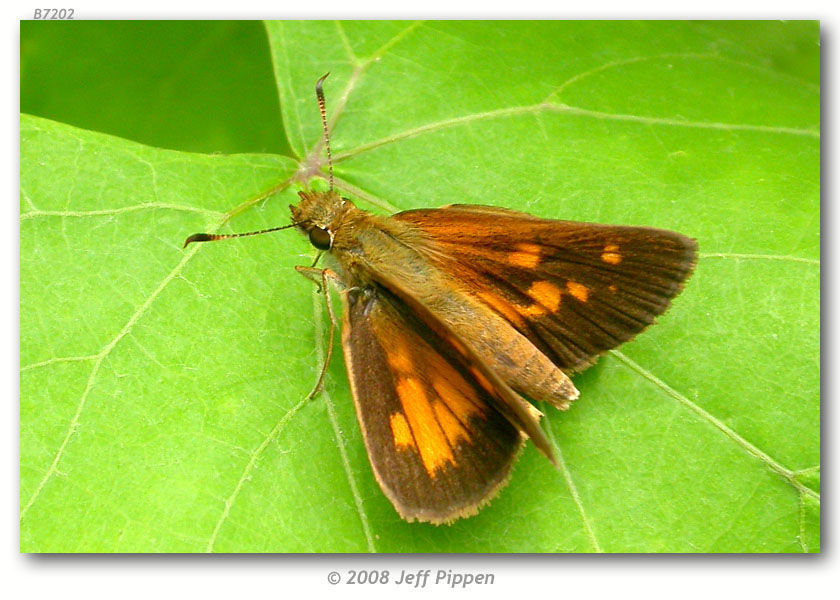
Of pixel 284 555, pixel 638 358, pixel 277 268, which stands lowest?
pixel 284 555

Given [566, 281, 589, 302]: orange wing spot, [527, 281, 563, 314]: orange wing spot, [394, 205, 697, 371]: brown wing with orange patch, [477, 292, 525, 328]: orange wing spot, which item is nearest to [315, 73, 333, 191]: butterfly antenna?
[394, 205, 697, 371]: brown wing with orange patch

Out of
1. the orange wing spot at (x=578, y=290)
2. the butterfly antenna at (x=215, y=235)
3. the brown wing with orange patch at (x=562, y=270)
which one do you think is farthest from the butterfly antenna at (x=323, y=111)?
the orange wing spot at (x=578, y=290)

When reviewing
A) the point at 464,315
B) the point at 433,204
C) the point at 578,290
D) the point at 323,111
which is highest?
the point at 323,111

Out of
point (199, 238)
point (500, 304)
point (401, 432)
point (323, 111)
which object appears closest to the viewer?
point (401, 432)

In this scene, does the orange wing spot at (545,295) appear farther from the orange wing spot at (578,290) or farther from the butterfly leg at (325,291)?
the butterfly leg at (325,291)

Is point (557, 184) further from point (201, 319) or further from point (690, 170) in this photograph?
point (201, 319)

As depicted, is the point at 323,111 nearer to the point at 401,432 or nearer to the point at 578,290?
the point at 578,290

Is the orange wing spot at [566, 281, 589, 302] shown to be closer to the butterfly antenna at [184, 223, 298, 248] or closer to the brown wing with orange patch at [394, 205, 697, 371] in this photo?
the brown wing with orange patch at [394, 205, 697, 371]

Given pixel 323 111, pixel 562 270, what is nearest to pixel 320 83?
pixel 323 111

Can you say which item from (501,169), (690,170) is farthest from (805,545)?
(501,169)
